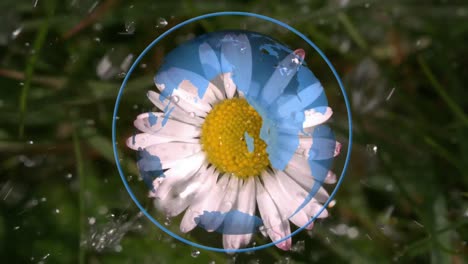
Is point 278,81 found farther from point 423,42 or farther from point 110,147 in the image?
point 423,42

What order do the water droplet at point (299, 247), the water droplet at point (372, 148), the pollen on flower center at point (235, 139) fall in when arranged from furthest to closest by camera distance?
the water droplet at point (372, 148) → the water droplet at point (299, 247) → the pollen on flower center at point (235, 139)

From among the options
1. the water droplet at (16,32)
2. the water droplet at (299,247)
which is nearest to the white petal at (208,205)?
the water droplet at (299,247)

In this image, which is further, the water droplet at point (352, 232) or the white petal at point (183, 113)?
the water droplet at point (352, 232)

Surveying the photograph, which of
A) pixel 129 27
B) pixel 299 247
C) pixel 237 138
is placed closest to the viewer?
pixel 237 138

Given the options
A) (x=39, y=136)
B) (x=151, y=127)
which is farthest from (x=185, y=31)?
(x=39, y=136)

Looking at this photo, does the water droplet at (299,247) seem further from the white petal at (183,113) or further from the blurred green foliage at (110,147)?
the white petal at (183,113)

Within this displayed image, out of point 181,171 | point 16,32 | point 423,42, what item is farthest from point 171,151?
point 423,42
